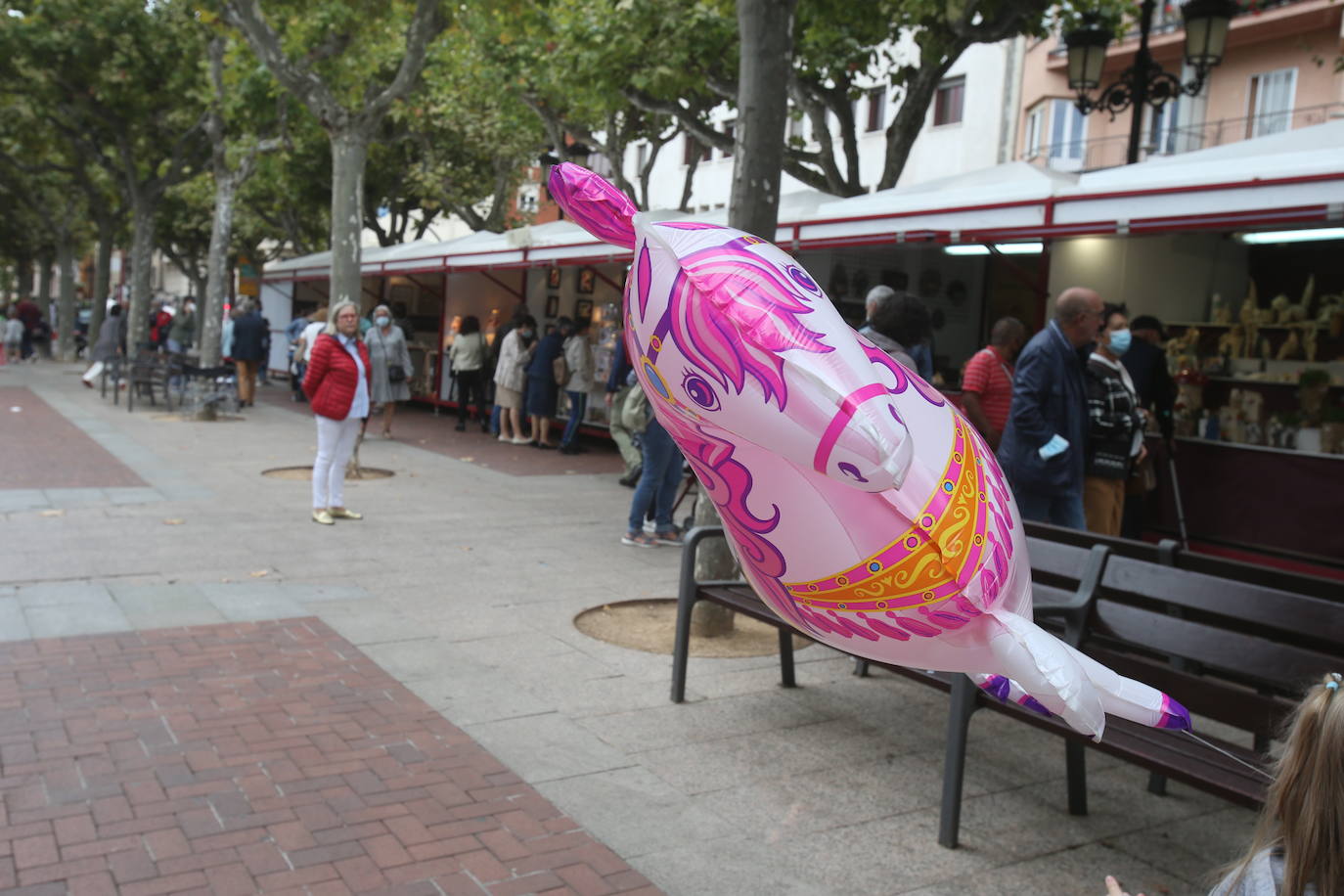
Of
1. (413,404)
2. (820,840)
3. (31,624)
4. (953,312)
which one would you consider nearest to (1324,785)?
(820,840)

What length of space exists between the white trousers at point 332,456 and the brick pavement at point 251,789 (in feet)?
11.9

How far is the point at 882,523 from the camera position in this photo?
1966 mm

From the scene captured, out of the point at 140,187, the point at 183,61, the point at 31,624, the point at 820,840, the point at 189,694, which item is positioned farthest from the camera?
the point at 140,187

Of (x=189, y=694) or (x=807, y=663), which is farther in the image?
(x=807, y=663)

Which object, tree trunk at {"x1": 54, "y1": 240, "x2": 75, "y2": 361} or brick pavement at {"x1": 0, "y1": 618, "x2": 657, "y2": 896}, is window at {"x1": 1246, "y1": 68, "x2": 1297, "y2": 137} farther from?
tree trunk at {"x1": 54, "y1": 240, "x2": 75, "y2": 361}

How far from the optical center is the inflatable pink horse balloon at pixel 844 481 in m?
1.89

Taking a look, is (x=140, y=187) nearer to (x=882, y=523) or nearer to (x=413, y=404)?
(x=413, y=404)

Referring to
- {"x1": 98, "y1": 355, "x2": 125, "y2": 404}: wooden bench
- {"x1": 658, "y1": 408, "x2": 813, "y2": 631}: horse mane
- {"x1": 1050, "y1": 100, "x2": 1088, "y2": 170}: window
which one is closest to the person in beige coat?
{"x1": 98, "y1": 355, "x2": 125, "y2": 404}: wooden bench

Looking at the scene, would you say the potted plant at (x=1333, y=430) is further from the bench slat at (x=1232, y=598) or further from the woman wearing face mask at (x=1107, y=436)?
the bench slat at (x=1232, y=598)

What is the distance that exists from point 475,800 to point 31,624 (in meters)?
3.30

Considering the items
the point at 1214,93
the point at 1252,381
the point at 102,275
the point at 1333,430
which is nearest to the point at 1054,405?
the point at 1333,430

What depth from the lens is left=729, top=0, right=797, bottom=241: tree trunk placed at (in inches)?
235

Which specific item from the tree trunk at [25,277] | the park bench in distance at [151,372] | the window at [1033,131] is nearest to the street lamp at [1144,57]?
the park bench in distance at [151,372]

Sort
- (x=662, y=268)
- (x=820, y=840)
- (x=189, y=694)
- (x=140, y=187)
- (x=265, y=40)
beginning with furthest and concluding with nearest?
(x=140, y=187)
(x=265, y=40)
(x=189, y=694)
(x=820, y=840)
(x=662, y=268)
